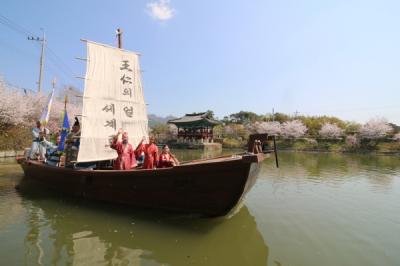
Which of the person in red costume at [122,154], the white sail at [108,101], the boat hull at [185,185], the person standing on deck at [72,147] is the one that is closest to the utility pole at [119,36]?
the white sail at [108,101]

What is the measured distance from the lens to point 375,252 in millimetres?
5020

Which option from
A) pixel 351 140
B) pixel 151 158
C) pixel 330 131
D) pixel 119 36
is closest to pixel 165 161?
pixel 151 158

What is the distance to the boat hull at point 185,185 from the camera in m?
5.63

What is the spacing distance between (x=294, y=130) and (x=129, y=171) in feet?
138

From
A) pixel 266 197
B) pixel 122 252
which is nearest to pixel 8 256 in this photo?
pixel 122 252

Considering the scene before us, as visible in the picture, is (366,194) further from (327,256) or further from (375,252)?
(327,256)

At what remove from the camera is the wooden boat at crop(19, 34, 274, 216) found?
18.9 feet

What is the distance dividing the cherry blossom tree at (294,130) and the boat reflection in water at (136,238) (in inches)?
1560

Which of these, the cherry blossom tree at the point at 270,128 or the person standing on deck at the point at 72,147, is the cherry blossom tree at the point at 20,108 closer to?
the person standing on deck at the point at 72,147

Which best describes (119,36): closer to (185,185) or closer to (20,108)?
(185,185)

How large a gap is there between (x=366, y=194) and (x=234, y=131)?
40.7 metres

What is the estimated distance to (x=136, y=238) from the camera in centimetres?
545

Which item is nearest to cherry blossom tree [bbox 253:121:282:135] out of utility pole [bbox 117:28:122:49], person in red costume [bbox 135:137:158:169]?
utility pole [bbox 117:28:122:49]

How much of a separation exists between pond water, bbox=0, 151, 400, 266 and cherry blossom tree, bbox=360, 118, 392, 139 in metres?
35.3
